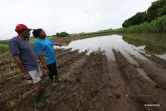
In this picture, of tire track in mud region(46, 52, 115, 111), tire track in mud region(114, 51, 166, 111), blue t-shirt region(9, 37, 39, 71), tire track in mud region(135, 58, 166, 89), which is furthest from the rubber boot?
tire track in mud region(135, 58, 166, 89)

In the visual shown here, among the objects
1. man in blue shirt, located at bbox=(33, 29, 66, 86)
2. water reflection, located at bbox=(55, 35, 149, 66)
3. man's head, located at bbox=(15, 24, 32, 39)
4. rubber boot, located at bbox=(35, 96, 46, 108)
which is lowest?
water reflection, located at bbox=(55, 35, 149, 66)

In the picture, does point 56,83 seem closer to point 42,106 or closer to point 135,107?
point 42,106

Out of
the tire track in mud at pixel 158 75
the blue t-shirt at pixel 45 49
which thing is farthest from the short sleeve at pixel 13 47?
the tire track in mud at pixel 158 75

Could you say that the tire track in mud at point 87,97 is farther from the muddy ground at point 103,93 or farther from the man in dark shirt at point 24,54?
the man in dark shirt at point 24,54

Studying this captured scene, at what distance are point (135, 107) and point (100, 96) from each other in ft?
2.96

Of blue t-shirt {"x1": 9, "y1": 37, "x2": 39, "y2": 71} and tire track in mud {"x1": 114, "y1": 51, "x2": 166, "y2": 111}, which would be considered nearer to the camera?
blue t-shirt {"x1": 9, "y1": 37, "x2": 39, "y2": 71}

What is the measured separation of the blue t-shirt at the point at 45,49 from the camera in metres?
3.60

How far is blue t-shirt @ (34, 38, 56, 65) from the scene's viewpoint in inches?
142

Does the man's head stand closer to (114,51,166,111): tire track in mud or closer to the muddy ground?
the muddy ground

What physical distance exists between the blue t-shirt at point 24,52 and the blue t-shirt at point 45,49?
659 mm

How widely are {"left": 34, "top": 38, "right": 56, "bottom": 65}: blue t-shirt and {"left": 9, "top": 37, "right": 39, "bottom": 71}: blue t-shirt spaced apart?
25.9 inches

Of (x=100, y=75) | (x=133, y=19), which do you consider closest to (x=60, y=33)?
(x=133, y=19)

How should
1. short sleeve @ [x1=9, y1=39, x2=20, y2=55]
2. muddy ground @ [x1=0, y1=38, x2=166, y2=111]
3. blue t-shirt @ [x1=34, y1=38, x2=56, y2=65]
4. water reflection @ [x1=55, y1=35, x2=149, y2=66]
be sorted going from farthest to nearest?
water reflection @ [x1=55, y1=35, x2=149, y2=66], blue t-shirt @ [x1=34, y1=38, x2=56, y2=65], muddy ground @ [x1=0, y1=38, x2=166, y2=111], short sleeve @ [x1=9, y1=39, x2=20, y2=55]

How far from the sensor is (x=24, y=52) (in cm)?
279
